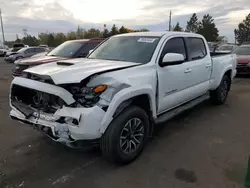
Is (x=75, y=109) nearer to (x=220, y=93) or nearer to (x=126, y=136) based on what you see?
(x=126, y=136)

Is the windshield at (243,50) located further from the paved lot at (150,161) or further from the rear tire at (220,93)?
the paved lot at (150,161)

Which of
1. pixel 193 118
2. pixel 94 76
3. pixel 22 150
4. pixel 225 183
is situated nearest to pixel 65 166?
pixel 22 150

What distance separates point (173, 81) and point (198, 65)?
3.66 ft

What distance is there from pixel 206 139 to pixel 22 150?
3031 millimetres

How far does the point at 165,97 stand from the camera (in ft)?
13.3

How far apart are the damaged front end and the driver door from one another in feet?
3.19

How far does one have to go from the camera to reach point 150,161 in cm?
358

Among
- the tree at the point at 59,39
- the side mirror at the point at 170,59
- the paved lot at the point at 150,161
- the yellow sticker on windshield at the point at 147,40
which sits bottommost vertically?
the paved lot at the point at 150,161

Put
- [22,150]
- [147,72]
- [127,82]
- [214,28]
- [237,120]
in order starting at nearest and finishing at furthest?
[127,82], [147,72], [22,150], [237,120], [214,28]

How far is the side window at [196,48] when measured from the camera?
4958 millimetres

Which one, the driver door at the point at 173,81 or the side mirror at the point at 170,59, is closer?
the side mirror at the point at 170,59

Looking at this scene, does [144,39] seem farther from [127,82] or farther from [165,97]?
[127,82]

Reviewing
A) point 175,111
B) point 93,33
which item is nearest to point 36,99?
point 175,111

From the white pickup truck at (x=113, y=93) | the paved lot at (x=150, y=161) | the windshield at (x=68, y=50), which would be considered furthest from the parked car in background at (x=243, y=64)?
the white pickup truck at (x=113, y=93)
